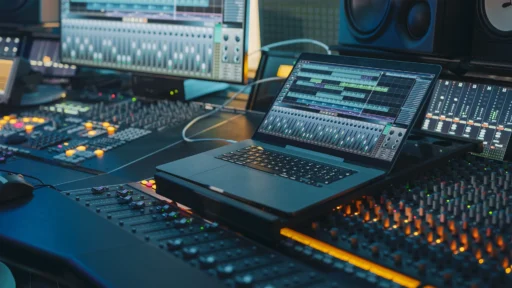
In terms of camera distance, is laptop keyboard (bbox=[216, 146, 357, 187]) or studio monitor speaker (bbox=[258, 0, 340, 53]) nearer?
laptop keyboard (bbox=[216, 146, 357, 187])

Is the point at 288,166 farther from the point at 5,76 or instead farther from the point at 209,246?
the point at 5,76

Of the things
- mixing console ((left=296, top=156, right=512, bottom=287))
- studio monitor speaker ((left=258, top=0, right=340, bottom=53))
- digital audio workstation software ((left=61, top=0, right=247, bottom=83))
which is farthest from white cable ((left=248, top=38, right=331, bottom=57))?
mixing console ((left=296, top=156, right=512, bottom=287))

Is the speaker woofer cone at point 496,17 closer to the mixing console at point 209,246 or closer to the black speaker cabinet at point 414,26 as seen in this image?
the black speaker cabinet at point 414,26

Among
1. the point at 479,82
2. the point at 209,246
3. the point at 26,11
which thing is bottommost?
the point at 209,246

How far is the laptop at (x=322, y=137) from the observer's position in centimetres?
111

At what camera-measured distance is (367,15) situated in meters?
1.48

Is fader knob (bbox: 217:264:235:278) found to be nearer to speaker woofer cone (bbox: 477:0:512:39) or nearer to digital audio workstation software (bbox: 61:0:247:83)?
speaker woofer cone (bbox: 477:0:512:39)

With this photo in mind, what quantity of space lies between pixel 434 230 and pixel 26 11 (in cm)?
A: 195

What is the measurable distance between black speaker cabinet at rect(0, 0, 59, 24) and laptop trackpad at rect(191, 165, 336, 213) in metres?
1.50

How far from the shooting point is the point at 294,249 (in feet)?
3.15

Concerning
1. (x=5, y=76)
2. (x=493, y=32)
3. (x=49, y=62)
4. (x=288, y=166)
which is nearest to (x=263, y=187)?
(x=288, y=166)

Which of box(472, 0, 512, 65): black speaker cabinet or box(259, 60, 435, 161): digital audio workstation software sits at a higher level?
box(472, 0, 512, 65): black speaker cabinet

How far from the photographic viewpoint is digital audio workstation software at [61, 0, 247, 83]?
189 centimetres

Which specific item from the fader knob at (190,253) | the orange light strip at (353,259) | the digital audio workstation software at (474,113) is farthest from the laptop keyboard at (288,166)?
the digital audio workstation software at (474,113)
